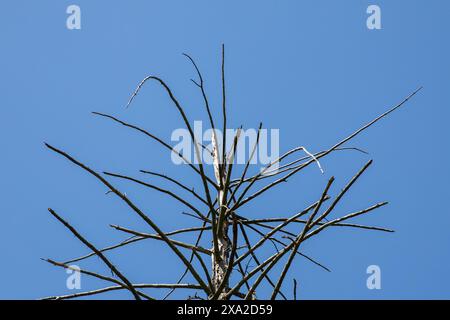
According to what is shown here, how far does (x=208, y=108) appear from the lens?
275cm

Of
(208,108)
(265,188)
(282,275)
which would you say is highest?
(208,108)
